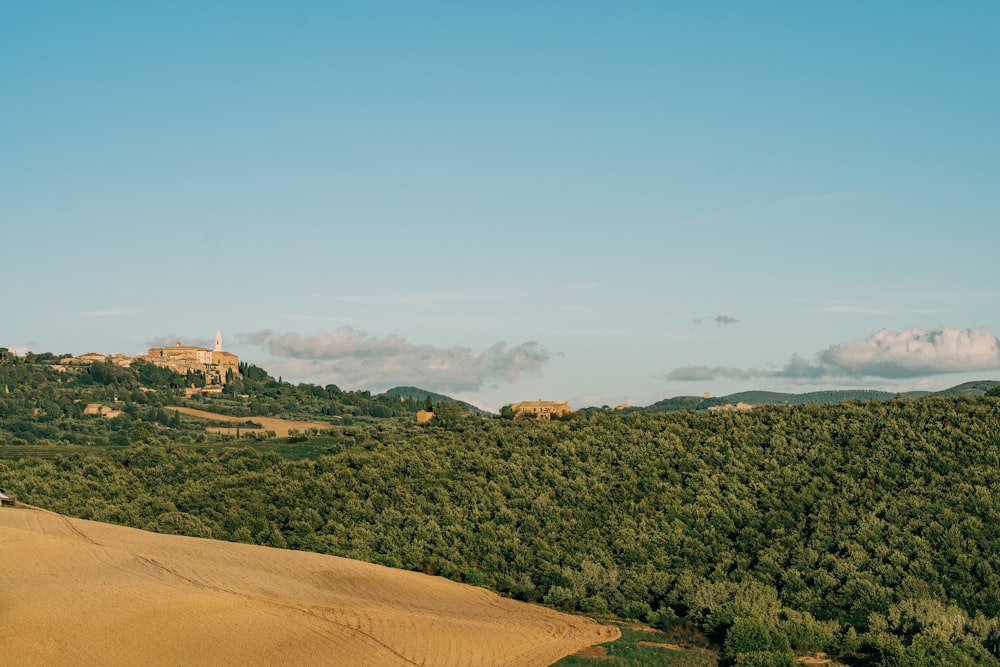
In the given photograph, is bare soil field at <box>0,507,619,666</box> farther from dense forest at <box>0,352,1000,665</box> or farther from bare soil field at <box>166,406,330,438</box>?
bare soil field at <box>166,406,330,438</box>

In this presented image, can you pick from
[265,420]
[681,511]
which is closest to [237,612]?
[681,511]

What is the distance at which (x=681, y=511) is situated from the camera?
175 feet

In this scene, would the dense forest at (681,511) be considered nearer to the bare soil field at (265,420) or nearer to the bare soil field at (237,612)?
the bare soil field at (237,612)

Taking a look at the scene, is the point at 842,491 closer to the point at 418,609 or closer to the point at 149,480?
the point at 418,609

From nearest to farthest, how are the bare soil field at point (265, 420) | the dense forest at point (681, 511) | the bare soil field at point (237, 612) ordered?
the bare soil field at point (237, 612)
the dense forest at point (681, 511)
the bare soil field at point (265, 420)

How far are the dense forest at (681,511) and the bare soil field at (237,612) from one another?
5.62 m

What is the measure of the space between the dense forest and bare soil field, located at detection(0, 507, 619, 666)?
5.62 m

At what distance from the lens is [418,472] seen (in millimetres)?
64188

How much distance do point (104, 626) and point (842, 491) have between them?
3907 centimetres

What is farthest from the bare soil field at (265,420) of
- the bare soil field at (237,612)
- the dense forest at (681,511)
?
the bare soil field at (237,612)

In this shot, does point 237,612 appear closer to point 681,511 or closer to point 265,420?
point 681,511

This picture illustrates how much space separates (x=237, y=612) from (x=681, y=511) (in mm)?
27866

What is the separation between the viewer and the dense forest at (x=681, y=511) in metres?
41.4

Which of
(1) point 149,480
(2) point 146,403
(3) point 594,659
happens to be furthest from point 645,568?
(2) point 146,403
